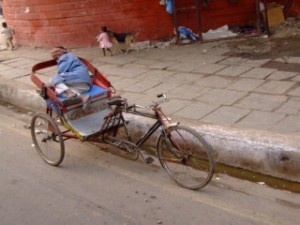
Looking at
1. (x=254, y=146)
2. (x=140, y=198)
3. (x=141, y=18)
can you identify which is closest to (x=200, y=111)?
(x=254, y=146)

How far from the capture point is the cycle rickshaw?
173 inches

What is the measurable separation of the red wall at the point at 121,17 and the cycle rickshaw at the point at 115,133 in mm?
4492

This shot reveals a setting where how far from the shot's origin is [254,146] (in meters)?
4.59

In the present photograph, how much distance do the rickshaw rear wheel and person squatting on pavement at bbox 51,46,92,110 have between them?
15.1 inches

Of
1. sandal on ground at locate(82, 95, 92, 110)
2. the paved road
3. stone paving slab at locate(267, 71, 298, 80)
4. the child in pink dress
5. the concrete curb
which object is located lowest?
the paved road

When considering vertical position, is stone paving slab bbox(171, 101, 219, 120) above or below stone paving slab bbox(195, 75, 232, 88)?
below

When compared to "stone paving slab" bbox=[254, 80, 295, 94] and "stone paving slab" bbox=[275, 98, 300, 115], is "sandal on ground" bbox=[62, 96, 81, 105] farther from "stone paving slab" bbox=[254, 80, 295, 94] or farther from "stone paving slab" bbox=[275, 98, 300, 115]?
"stone paving slab" bbox=[254, 80, 295, 94]

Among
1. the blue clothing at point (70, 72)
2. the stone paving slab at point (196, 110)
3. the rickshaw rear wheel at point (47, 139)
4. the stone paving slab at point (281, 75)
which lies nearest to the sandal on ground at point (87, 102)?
the blue clothing at point (70, 72)

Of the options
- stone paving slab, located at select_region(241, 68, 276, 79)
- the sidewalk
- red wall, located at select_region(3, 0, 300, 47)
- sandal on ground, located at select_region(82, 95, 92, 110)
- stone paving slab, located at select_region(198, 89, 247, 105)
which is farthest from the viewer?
red wall, located at select_region(3, 0, 300, 47)

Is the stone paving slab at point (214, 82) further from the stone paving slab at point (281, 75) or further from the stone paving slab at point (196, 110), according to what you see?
the stone paving slab at point (196, 110)

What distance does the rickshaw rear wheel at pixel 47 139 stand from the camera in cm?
528

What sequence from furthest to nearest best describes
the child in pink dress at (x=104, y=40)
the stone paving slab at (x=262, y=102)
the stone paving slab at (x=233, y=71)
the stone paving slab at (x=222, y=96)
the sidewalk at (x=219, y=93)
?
the child in pink dress at (x=104, y=40)
the stone paving slab at (x=233, y=71)
the stone paving slab at (x=222, y=96)
the stone paving slab at (x=262, y=102)
the sidewalk at (x=219, y=93)

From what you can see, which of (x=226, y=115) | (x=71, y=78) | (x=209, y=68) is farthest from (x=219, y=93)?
(x=71, y=78)

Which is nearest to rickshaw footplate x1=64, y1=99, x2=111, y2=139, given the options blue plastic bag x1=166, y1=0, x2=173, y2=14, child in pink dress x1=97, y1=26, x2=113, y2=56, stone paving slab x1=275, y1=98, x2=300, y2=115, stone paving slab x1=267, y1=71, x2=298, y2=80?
stone paving slab x1=275, y1=98, x2=300, y2=115
